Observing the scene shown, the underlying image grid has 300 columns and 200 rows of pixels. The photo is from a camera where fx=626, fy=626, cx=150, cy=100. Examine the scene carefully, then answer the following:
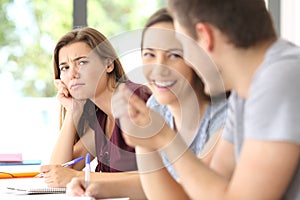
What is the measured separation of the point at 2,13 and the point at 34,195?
340cm

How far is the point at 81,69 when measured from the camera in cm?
227

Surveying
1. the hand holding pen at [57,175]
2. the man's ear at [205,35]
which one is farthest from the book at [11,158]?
the man's ear at [205,35]

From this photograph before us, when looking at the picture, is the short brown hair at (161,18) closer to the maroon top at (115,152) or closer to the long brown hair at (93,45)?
the maroon top at (115,152)

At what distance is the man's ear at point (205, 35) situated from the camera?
1124 millimetres

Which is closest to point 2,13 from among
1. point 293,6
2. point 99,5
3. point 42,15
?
point 42,15

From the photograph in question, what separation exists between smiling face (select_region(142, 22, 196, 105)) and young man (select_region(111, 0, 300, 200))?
285 mm

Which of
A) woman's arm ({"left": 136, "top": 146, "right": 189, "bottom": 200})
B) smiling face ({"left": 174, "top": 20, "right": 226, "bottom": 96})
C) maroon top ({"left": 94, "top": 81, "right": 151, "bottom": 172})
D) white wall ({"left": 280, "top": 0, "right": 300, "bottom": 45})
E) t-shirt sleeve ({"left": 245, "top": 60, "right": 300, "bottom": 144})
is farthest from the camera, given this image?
white wall ({"left": 280, "top": 0, "right": 300, "bottom": 45})

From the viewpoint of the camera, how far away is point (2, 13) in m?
4.95

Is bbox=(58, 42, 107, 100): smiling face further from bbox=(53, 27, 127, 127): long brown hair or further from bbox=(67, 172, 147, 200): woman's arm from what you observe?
→ bbox=(67, 172, 147, 200): woman's arm

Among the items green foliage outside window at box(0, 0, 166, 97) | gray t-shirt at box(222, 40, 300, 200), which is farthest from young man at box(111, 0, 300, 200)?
green foliage outside window at box(0, 0, 166, 97)

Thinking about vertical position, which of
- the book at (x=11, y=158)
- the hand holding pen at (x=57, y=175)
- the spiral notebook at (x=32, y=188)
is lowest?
the book at (x=11, y=158)

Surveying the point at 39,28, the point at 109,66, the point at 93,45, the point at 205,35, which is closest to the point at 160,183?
the point at 205,35

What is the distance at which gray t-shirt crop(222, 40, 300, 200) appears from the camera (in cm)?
104

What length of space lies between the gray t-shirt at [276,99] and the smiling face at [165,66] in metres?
0.41
